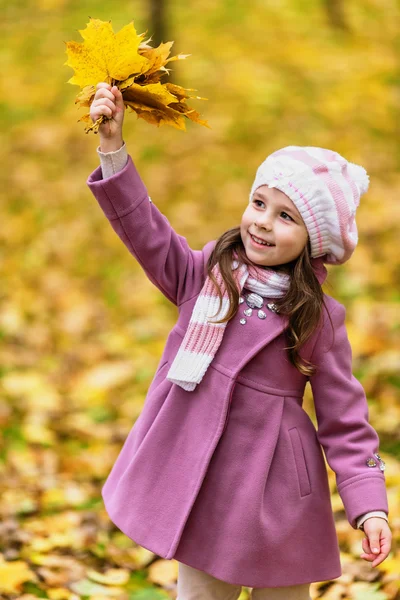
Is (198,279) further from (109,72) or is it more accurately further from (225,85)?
(225,85)

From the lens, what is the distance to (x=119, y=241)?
6.38m

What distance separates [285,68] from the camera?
8625 mm

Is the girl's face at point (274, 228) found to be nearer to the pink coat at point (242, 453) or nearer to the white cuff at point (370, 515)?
the pink coat at point (242, 453)

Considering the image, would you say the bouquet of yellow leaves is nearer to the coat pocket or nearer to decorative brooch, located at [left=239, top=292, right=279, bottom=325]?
decorative brooch, located at [left=239, top=292, right=279, bottom=325]

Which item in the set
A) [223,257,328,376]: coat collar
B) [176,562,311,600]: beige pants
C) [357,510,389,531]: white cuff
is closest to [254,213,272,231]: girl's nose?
[223,257,328,376]: coat collar

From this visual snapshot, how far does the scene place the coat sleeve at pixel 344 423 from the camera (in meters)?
2.33

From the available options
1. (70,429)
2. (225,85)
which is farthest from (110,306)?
(225,85)

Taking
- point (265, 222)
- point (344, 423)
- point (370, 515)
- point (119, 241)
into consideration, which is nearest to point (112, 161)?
point (265, 222)

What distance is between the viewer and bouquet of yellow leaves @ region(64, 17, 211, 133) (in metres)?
2.12

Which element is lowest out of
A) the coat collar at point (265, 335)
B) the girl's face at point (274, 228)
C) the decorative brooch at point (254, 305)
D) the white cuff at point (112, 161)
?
the coat collar at point (265, 335)

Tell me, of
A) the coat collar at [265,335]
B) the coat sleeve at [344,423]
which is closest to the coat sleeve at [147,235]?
the coat collar at [265,335]

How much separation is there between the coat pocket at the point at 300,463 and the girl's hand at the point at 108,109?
1.01 metres

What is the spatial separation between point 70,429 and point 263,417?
7.87 ft

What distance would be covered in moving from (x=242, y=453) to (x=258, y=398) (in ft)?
0.55
